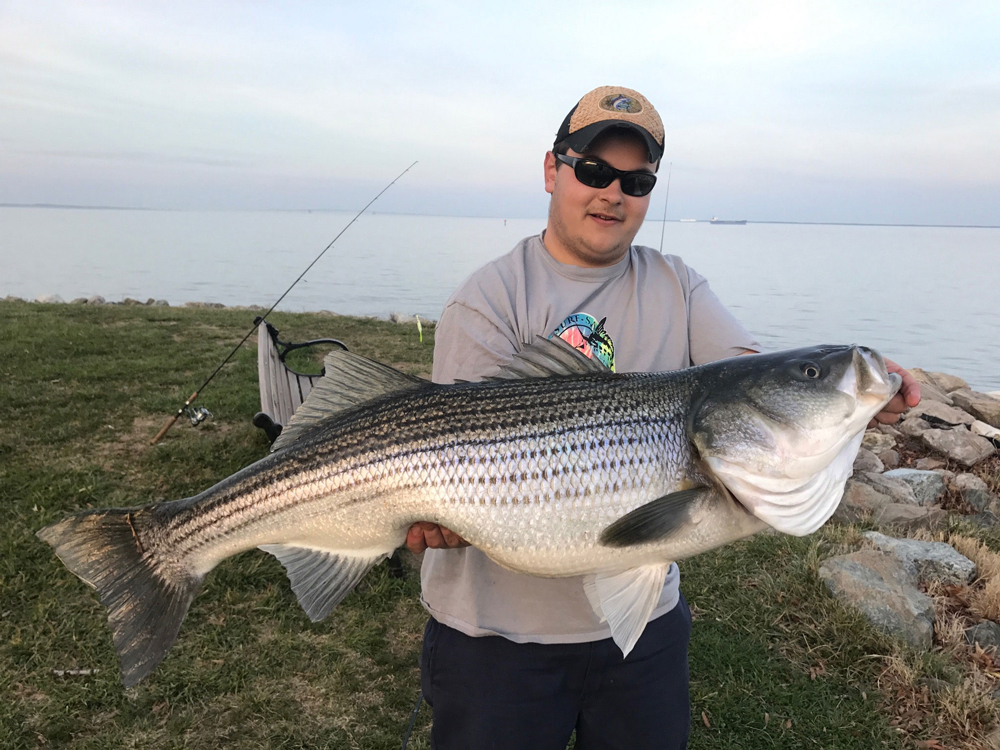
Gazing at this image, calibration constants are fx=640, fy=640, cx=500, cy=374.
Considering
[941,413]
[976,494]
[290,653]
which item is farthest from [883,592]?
[941,413]

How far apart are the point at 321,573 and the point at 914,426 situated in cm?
951

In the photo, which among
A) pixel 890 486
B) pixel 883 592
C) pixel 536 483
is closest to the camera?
pixel 536 483

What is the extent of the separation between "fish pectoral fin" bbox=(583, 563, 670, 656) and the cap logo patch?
6.66 feet

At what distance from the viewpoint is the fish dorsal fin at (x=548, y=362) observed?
266 cm

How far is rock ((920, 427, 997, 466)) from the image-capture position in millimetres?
8391

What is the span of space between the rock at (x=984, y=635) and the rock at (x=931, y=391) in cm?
684

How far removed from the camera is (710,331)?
3.01m

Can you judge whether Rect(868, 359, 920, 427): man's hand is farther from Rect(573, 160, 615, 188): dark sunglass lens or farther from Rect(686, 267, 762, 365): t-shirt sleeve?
Rect(573, 160, 615, 188): dark sunglass lens

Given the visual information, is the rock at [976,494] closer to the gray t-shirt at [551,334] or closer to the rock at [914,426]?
the rock at [914,426]

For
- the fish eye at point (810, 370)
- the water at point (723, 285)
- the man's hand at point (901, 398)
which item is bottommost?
the water at point (723, 285)

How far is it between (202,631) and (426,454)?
3103mm

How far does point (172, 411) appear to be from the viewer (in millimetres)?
8102

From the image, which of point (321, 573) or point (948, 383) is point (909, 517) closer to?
point (321, 573)

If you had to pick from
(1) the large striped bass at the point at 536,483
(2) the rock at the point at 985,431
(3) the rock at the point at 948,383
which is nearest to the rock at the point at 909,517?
(2) the rock at the point at 985,431
